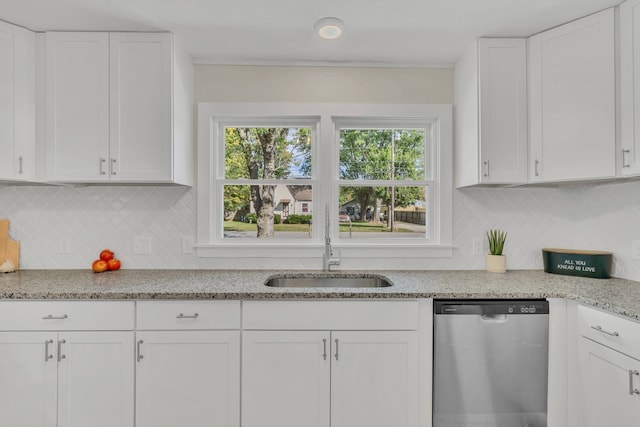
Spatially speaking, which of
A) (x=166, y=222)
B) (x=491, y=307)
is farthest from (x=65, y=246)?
(x=491, y=307)

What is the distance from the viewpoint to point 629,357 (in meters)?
1.35

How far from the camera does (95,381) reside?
64.6 inches

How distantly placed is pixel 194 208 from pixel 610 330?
7.82 ft

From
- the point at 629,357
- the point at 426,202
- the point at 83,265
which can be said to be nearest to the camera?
the point at 629,357

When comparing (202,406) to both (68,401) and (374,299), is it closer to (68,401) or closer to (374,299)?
(68,401)

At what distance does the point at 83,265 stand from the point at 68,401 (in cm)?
92

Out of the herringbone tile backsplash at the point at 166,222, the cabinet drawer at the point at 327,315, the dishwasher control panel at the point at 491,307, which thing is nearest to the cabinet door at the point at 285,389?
the cabinet drawer at the point at 327,315

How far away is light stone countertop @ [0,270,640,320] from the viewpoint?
164 cm

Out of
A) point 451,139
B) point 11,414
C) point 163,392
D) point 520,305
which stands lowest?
point 11,414

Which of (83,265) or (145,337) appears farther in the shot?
(83,265)

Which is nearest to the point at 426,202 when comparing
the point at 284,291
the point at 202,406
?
the point at 284,291

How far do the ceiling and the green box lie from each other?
4.50ft

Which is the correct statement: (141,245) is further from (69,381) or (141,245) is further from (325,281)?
(325,281)

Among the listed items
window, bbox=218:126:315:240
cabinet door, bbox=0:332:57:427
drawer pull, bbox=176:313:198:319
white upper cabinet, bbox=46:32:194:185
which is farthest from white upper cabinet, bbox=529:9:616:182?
cabinet door, bbox=0:332:57:427
